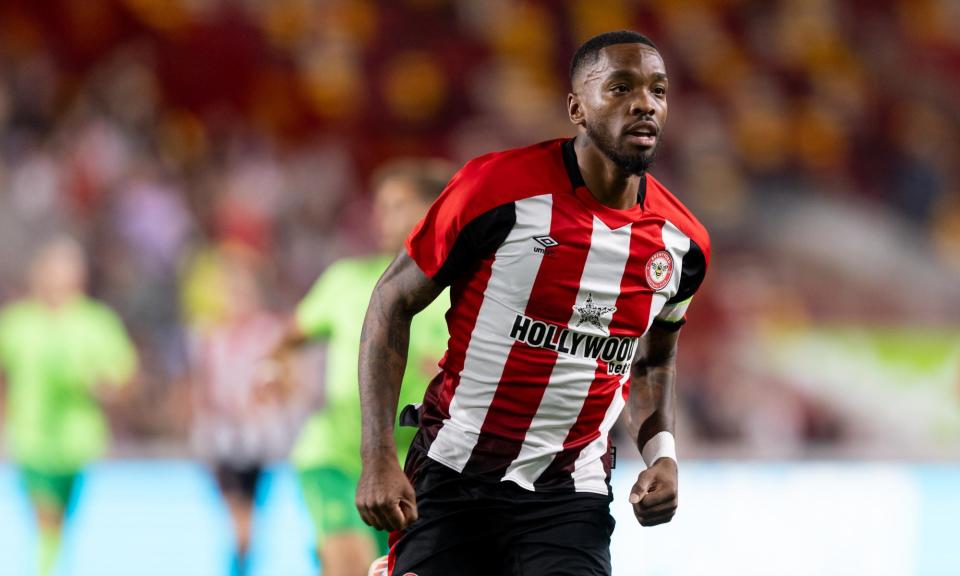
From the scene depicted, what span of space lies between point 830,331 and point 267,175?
5352mm

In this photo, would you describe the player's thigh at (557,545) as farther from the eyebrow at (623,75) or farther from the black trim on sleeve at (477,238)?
the eyebrow at (623,75)

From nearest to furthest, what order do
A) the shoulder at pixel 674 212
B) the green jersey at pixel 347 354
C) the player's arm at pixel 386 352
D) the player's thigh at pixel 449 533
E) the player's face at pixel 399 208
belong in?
the player's arm at pixel 386 352 < the player's thigh at pixel 449 533 < the shoulder at pixel 674 212 < the player's face at pixel 399 208 < the green jersey at pixel 347 354

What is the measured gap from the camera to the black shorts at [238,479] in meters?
8.85

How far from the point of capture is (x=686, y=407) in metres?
11.4

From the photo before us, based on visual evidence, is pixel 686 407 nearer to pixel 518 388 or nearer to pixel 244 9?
pixel 244 9

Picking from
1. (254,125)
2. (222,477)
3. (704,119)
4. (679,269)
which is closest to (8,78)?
(254,125)

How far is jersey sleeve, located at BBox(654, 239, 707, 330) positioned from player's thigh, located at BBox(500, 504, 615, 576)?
0.61 metres

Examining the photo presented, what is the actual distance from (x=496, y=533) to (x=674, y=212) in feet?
3.25

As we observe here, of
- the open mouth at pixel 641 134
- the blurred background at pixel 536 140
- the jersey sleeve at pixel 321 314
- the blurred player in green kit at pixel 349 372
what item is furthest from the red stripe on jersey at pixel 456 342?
the blurred background at pixel 536 140

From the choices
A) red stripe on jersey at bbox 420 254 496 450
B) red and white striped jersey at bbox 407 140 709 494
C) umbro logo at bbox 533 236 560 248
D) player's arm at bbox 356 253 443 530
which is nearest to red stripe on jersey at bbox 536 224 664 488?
red and white striped jersey at bbox 407 140 709 494

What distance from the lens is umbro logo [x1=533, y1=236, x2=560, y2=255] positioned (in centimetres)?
345

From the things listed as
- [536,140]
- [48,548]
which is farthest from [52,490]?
[536,140]

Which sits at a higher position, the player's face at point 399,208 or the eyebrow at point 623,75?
the player's face at point 399,208

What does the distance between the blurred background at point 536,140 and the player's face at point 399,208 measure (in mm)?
3028
